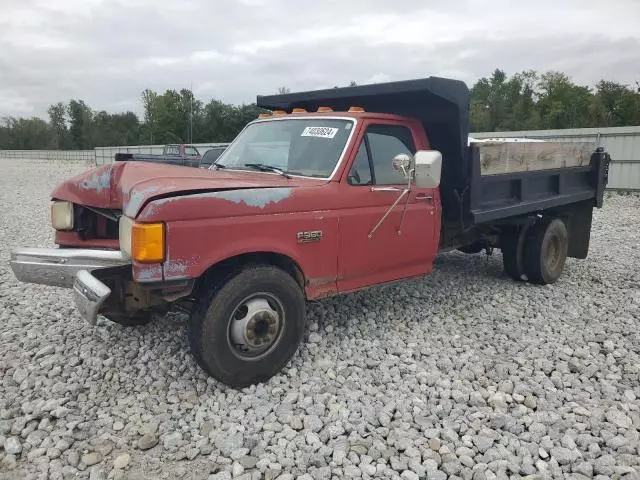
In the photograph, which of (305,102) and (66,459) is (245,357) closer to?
(66,459)

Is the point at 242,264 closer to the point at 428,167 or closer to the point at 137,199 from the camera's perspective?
the point at 137,199

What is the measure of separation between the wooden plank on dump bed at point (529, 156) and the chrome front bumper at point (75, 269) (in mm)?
3487

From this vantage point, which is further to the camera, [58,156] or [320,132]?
[58,156]

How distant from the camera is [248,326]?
141 inches

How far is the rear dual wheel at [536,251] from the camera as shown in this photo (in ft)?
20.3

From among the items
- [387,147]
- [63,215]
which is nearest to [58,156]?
[63,215]

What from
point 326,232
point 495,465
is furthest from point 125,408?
point 495,465

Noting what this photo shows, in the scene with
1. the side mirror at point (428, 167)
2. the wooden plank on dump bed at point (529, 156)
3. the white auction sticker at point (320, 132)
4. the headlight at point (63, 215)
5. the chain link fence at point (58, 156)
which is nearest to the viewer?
the side mirror at point (428, 167)

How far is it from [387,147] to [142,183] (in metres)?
2.18

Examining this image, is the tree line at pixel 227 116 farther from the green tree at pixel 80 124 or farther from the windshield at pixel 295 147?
the windshield at pixel 295 147

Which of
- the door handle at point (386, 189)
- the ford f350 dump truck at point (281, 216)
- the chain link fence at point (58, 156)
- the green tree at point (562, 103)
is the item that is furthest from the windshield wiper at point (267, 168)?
the chain link fence at point (58, 156)

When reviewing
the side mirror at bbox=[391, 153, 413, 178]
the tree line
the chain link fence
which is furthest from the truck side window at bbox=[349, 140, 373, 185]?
the chain link fence

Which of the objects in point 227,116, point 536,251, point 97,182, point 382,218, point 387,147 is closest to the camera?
point 97,182

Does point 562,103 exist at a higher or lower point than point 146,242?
higher
